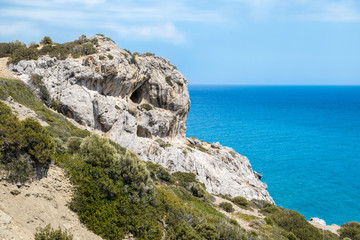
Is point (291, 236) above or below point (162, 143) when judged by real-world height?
below

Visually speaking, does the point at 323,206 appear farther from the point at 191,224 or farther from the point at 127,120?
the point at 191,224

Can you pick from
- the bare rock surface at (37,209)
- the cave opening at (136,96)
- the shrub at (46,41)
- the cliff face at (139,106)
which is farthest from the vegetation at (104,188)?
the cave opening at (136,96)

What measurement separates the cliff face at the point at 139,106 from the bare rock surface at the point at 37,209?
21305 mm

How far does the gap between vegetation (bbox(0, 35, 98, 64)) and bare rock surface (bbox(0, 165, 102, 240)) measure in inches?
984

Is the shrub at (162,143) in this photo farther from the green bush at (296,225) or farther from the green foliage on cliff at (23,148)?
the green foliage on cliff at (23,148)

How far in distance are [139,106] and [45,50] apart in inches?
584

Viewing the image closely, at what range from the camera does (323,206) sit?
40.2m

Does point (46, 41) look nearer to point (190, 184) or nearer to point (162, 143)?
point (162, 143)

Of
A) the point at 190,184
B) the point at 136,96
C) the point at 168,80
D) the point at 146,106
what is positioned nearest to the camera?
the point at 190,184

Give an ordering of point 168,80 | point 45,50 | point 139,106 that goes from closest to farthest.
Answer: point 45,50 < point 139,106 < point 168,80

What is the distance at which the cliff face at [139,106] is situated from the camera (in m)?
30.6

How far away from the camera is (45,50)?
105 feet

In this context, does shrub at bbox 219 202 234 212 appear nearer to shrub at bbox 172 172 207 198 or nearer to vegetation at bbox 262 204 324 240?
shrub at bbox 172 172 207 198

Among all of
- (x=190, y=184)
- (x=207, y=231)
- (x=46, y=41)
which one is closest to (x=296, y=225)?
(x=190, y=184)
